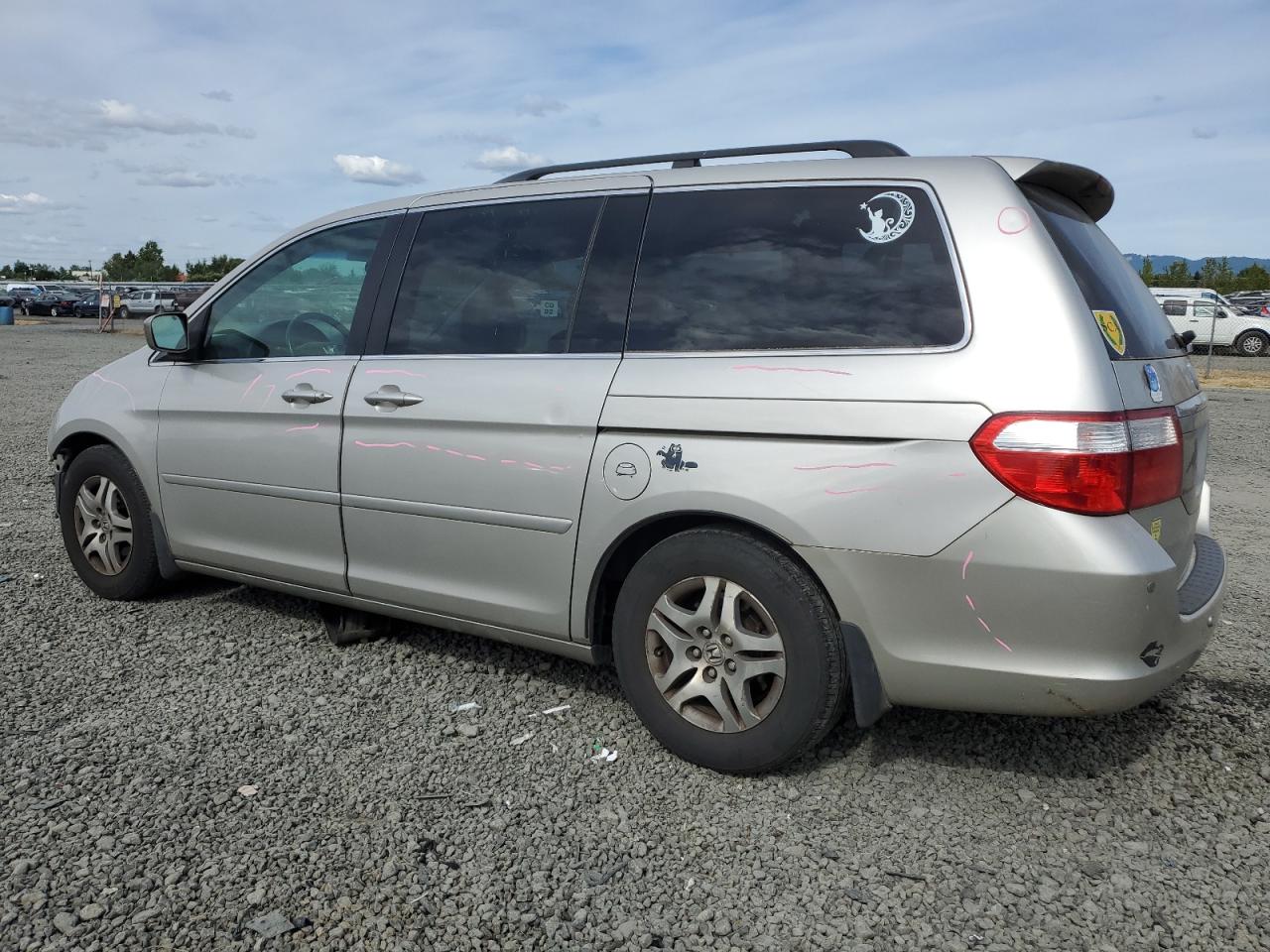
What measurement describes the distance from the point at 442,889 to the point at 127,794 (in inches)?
43.0

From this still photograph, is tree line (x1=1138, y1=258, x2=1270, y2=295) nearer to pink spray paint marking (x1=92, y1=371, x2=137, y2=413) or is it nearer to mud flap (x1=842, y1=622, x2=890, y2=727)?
pink spray paint marking (x1=92, y1=371, x2=137, y2=413)

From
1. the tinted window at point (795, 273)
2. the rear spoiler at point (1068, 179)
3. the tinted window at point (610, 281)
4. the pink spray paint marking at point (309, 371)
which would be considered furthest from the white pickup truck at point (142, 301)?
the rear spoiler at point (1068, 179)

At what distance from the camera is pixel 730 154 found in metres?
3.68

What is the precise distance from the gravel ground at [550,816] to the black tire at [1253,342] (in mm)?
27623

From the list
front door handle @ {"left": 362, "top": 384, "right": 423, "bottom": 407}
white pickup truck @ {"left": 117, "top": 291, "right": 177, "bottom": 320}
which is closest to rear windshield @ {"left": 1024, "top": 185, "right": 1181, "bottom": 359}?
front door handle @ {"left": 362, "top": 384, "right": 423, "bottom": 407}

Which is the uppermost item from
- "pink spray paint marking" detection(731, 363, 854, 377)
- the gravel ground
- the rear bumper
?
"pink spray paint marking" detection(731, 363, 854, 377)

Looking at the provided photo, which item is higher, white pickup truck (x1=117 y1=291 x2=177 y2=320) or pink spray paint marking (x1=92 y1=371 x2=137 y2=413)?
pink spray paint marking (x1=92 y1=371 x2=137 y2=413)

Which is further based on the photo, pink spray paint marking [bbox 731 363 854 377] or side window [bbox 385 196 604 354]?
side window [bbox 385 196 604 354]

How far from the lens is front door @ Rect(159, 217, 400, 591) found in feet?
13.6

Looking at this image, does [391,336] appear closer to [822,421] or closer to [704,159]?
[704,159]

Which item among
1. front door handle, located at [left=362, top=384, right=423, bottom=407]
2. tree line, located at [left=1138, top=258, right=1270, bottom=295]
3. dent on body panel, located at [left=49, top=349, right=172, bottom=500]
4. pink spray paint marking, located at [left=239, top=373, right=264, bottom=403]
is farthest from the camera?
tree line, located at [left=1138, top=258, right=1270, bottom=295]

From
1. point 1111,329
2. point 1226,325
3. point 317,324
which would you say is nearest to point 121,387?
point 317,324

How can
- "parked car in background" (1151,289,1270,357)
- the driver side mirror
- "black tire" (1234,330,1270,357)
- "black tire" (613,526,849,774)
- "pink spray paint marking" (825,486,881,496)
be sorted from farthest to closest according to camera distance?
1. "black tire" (1234,330,1270,357)
2. "parked car in background" (1151,289,1270,357)
3. the driver side mirror
4. "black tire" (613,526,849,774)
5. "pink spray paint marking" (825,486,881,496)

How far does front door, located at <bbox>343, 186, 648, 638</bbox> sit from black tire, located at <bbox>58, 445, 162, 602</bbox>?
1.32 m
